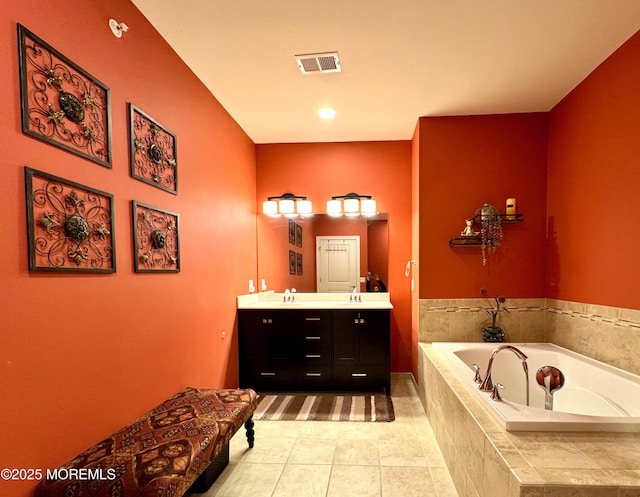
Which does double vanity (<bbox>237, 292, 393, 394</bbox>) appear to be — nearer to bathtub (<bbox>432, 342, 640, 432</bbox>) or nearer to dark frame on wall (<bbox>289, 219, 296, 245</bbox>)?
bathtub (<bbox>432, 342, 640, 432</bbox>)

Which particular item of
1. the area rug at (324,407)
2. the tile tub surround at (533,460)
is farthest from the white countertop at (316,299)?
the tile tub surround at (533,460)

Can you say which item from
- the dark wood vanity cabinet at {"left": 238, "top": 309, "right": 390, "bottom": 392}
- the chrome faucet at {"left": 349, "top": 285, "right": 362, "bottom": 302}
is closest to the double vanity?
the dark wood vanity cabinet at {"left": 238, "top": 309, "right": 390, "bottom": 392}

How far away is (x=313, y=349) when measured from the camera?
11.1ft

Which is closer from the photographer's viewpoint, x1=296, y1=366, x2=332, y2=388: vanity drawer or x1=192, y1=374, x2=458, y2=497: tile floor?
x1=192, y1=374, x2=458, y2=497: tile floor

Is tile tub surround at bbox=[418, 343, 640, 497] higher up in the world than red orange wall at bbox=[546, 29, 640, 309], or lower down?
lower down

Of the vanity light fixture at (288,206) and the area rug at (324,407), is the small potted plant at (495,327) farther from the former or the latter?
the vanity light fixture at (288,206)

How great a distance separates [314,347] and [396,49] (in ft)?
8.87

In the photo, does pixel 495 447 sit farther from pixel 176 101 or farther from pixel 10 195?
pixel 176 101

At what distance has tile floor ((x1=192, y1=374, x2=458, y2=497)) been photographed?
1960 mm

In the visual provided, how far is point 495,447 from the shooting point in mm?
1413

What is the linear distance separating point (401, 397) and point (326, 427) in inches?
37.1

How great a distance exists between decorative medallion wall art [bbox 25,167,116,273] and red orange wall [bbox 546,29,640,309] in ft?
10.1

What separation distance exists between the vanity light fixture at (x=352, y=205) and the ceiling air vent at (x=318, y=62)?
62.1 inches

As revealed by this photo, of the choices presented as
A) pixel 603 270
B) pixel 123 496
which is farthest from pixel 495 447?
pixel 603 270
